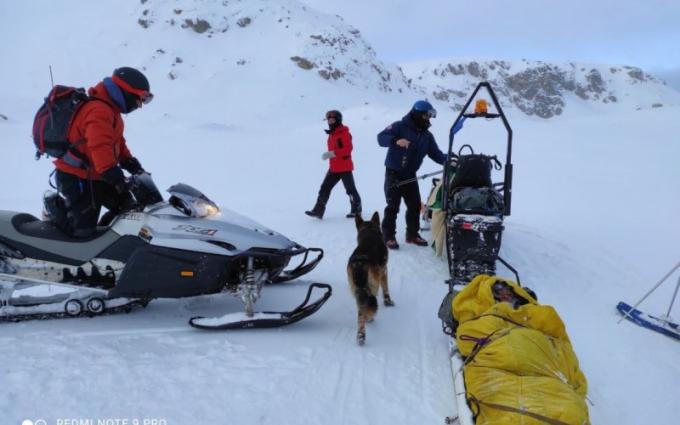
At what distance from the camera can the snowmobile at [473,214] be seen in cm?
440

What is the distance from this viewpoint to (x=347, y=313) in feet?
12.6

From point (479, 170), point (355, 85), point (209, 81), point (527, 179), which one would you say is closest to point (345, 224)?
point (479, 170)

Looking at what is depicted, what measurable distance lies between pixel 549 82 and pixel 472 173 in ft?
411

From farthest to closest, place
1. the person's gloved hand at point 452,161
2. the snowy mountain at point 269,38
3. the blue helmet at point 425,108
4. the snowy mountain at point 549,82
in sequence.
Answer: the snowy mountain at point 549,82 → the snowy mountain at point 269,38 → the blue helmet at point 425,108 → the person's gloved hand at point 452,161

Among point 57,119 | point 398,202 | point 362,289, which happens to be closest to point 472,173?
point 398,202

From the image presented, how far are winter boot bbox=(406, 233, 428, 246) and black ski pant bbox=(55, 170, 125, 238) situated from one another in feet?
12.3

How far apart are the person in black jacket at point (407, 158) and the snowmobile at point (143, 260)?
2657 mm

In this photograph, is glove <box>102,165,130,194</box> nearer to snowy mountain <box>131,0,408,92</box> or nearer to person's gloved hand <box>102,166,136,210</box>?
person's gloved hand <box>102,166,136,210</box>

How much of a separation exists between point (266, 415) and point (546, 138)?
16122 mm

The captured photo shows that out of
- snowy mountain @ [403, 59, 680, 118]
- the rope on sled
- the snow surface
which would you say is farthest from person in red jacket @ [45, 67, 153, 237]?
snowy mountain @ [403, 59, 680, 118]

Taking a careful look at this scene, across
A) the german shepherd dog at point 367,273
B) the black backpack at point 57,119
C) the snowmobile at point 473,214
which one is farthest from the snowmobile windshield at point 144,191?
the snowmobile at point 473,214

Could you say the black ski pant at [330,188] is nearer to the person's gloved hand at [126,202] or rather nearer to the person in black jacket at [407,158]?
the person in black jacket at [407,158]

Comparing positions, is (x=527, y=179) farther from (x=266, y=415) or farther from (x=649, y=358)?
(x=266, y=415)

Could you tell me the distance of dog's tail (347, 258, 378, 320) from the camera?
10.6ft
